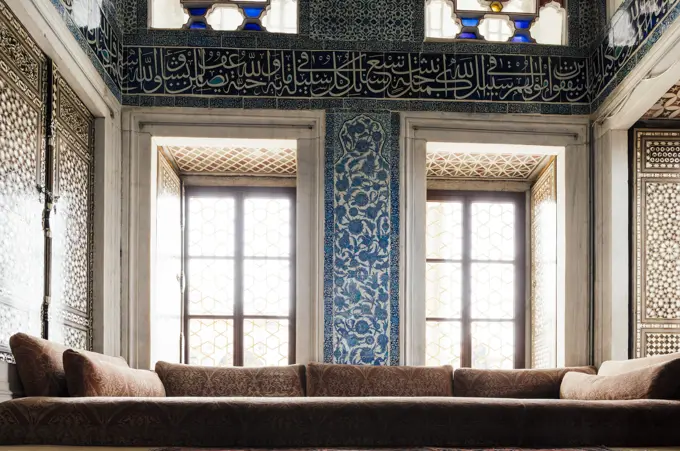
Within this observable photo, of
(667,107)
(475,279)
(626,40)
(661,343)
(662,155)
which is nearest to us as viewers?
(626,40)

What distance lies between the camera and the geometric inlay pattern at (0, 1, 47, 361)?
14.2 ft

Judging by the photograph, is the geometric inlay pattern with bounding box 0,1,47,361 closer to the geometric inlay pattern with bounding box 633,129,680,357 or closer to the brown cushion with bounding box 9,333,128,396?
the brown cushion with bounding box 9,333,128,396

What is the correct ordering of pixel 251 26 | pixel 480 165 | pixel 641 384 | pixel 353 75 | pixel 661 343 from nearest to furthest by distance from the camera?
1. pixel 641 384
2. pixel 661 343
3. pixel 353 75
4. pixel 251 26
5. pixel 480 165

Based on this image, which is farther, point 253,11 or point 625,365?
point 253,11

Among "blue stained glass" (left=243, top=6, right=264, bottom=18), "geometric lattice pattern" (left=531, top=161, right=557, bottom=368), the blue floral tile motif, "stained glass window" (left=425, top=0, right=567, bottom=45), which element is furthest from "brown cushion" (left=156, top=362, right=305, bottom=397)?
"stained glass window" (left=425, top=0, right=567, bottom=45)

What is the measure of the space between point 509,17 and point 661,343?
2.61 meters

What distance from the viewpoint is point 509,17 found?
698cm

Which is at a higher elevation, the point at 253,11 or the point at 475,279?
the point at 253,11

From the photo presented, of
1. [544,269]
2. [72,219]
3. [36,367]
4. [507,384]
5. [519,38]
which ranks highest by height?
[519,38]

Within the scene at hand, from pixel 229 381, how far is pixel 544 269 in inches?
107

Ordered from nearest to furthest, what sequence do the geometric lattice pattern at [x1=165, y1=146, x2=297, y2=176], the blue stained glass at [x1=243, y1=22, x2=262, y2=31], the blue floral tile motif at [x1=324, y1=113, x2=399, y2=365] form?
1. the blue floral tile motif at [x1=324, y1=113, x2=399, y2=365]
2. the blue stained glass at [x1=243, y1=22, x2=262, y2=31]
3. the geometric lattice pattern at [x1=165, y1=146, x2=297, y2=176]

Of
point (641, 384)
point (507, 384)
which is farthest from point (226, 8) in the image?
point (641, 384)

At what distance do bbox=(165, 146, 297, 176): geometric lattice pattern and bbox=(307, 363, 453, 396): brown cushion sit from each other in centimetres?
180

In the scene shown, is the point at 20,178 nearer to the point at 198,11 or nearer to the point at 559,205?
the point at 198,11
